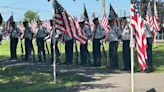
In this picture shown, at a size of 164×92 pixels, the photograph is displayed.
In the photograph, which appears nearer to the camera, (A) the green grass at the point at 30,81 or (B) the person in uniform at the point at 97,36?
(A) the green grass at the point at 30,81

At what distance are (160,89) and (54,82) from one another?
10.8ft

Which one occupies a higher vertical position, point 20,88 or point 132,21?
point 132,21

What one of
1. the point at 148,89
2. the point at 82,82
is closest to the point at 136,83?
the point at 148,89

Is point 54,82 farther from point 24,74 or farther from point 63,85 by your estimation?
point 24,74

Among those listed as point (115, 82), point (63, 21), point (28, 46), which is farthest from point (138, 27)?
point (28, 46)

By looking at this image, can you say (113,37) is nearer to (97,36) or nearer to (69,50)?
(97,36)

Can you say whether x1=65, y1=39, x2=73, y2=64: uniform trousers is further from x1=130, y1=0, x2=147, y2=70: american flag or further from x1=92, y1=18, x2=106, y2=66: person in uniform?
x1=130, y1=0, x2=147, y2=70: american flag

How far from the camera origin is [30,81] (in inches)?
436

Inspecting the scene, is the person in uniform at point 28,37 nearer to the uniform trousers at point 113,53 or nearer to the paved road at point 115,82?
the uniform trousers at point 113,53

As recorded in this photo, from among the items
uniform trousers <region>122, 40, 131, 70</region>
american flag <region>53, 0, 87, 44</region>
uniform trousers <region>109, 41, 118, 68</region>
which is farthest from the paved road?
american flag <region>53, 0, 87, 44</region>

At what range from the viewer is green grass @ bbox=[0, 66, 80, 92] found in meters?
9.63

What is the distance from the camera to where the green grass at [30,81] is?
31.6ft

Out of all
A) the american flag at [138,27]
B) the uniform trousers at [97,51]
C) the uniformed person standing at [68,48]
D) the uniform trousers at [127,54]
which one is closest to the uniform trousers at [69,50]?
the uniformed person standing at [68,48]

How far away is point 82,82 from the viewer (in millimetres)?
10453
